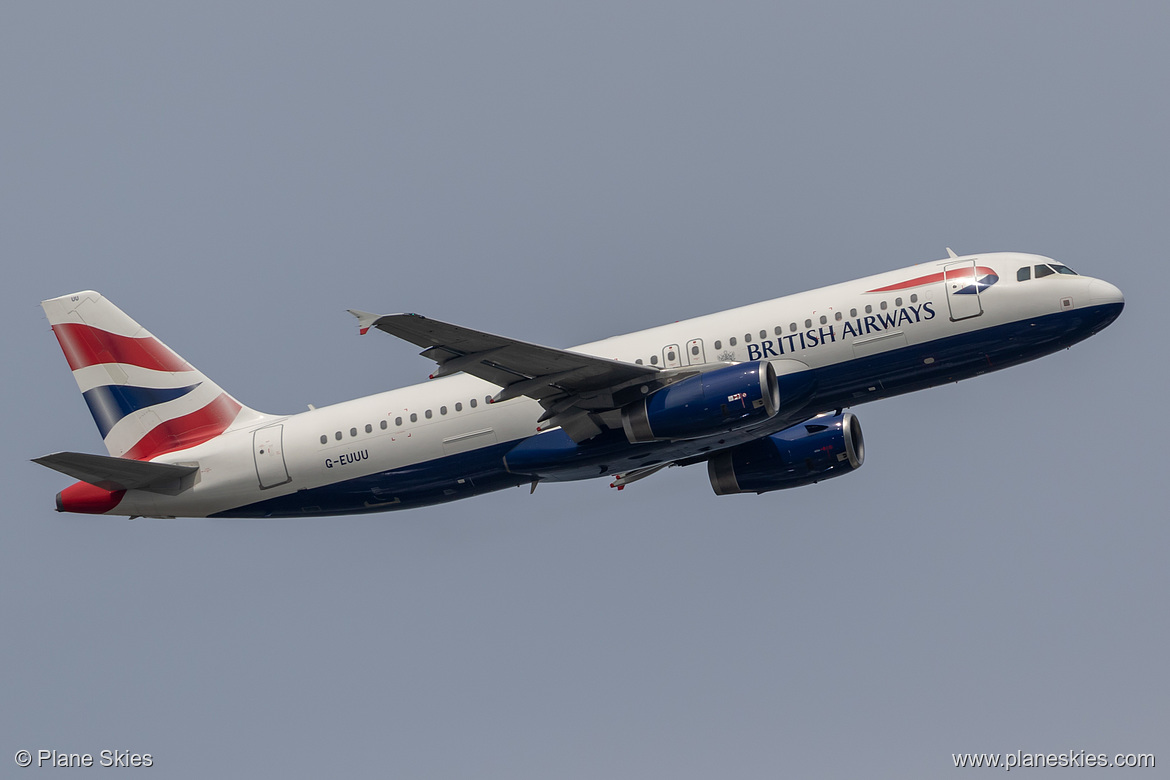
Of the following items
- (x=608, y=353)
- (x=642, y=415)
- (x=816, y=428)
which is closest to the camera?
(x=642, y=415)

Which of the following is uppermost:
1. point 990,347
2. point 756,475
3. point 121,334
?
point 121,334

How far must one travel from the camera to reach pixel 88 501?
139 feet

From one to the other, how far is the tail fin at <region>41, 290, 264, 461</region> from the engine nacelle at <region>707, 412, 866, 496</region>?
1632 cm

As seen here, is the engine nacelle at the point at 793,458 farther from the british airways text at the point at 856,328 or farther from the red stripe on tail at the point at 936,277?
the red stripe on tail at the point at 936,277

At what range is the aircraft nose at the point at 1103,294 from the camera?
3766cm

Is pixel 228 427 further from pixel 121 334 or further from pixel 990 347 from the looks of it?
pixel 990 347

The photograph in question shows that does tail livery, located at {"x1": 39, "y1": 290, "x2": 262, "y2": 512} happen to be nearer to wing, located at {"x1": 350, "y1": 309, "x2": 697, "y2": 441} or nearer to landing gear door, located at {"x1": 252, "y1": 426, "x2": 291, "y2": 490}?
landing gear door, located at {"x1": 252, "y1": 426, "x2": 291, "y2": 490}

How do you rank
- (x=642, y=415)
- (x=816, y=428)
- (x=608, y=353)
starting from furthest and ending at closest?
1. (x=816, y=428)
2. (x=608, y=353)
3. (x=642, y=415)

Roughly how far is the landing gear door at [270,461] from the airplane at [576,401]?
7 cm

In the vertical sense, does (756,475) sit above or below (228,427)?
below

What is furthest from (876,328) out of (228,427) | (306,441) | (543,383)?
(228,427)

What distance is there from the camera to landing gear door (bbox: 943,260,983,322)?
3791 cm

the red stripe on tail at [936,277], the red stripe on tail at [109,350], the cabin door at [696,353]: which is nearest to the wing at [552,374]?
the cabin door at [696,353]

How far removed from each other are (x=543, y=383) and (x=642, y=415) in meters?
3.04
